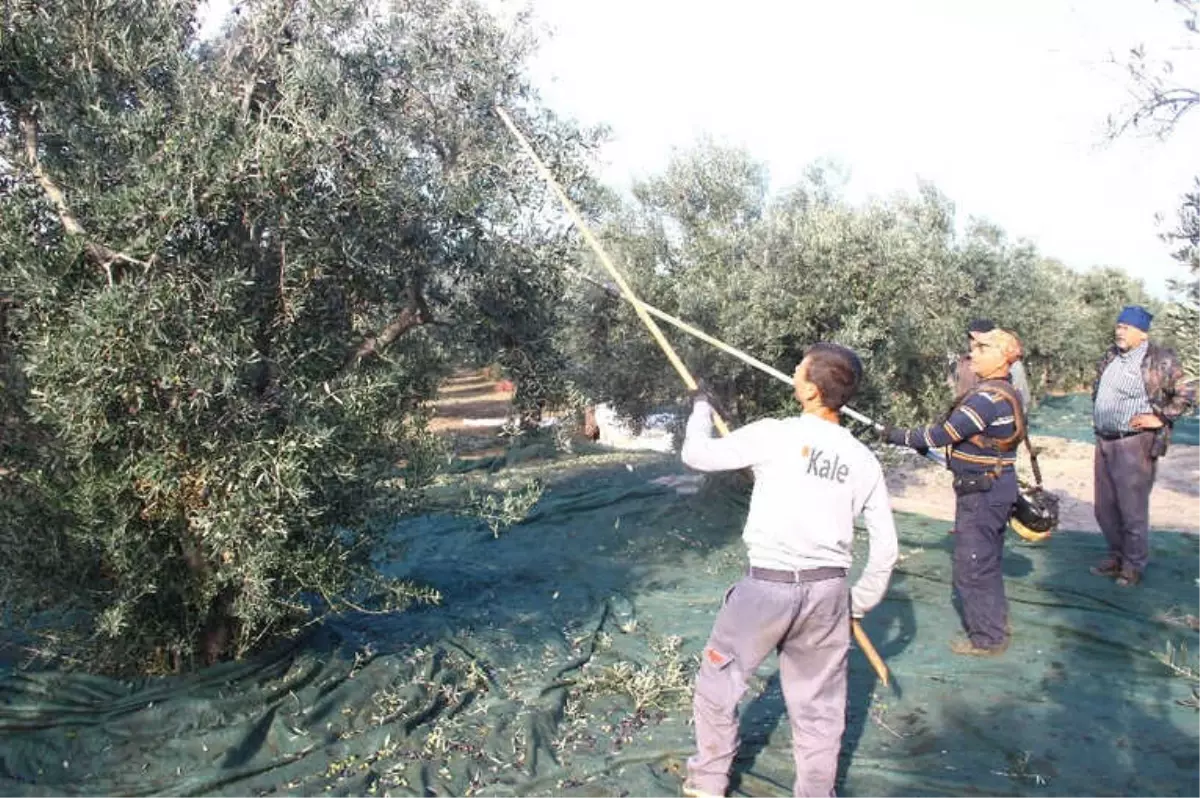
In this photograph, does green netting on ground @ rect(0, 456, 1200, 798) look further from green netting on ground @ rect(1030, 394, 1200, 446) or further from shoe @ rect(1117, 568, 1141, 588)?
green netting on ground @ rect(1030, 394, 1200, 446)

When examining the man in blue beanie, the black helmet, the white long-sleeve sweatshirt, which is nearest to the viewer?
the white long-sleeve sweatshirt

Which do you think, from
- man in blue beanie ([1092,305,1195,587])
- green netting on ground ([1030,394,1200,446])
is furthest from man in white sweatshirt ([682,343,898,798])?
green netting on ground ([1030,394,1200,446])

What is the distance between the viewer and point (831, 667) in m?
4.16

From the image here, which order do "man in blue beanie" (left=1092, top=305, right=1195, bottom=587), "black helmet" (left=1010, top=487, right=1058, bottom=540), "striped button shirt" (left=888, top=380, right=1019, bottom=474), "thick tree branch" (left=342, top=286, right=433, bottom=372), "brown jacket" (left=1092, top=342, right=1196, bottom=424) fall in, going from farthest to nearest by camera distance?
"man in blue beanie" (left=1092, top=305, right=1195, bottom=587), "brown jacket" (left=1092, top=342, right=1196, bottom=424), "black helmet" (left=1010, top=487, right=1058, bottom=540), "striped button shirt" (left=888, top=380, right=1019, bottom=474), "thick tree branch" (left=342, top=286, right=433, bottom=372)

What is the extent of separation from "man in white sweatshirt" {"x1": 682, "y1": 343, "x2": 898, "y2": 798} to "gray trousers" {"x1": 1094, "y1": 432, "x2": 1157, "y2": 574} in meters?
4.18

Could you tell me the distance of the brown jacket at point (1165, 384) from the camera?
6.95m

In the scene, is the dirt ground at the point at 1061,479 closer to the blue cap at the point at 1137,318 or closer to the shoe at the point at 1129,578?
the shoe at the point at 1129,578

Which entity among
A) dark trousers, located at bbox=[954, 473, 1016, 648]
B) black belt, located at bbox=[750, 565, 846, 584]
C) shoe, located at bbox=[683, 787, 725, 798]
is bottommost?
shoe, located at bbox=[683, 787, 725, 798]

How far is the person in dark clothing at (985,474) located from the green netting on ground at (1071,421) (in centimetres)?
1609

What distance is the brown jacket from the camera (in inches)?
274

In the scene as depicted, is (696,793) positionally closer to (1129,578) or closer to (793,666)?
(793,666)

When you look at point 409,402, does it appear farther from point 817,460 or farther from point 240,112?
point 817,460

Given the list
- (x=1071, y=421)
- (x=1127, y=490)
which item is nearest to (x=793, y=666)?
(x=1127, y=490)

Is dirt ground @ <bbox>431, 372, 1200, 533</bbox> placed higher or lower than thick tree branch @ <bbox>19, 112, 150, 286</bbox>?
lower
